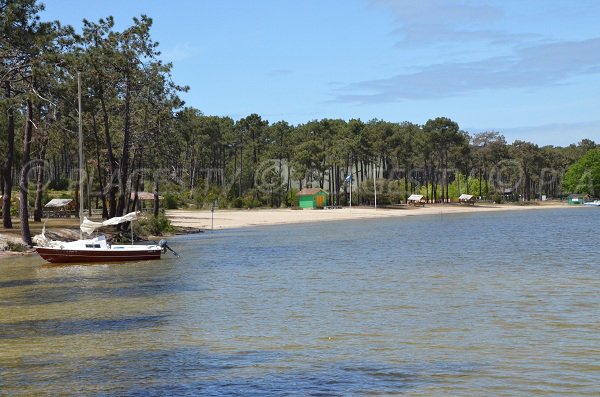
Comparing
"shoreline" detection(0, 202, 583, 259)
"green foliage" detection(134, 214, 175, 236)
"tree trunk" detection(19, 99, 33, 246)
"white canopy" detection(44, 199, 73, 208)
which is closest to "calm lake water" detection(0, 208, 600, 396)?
"tree trunk" detection(19, 99, 33, 246)

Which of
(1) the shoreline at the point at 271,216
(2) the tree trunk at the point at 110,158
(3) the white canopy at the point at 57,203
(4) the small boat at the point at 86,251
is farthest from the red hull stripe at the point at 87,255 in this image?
(3) the white canopy at the point at 57,203

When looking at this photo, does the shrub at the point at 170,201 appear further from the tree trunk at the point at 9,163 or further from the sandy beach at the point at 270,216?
the tree trunk at the point at 9,163

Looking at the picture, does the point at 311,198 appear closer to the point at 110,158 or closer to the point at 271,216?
the point at 271,216

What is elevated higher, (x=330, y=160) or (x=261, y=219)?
(x=330, y=160)

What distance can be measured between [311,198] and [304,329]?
132 meters

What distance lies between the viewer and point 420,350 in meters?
18.7

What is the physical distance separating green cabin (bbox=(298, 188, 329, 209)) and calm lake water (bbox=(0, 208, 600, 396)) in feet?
358

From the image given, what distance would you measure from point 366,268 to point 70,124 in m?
34.8

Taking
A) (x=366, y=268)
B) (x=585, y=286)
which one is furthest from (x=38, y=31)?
(x=585, y=286)

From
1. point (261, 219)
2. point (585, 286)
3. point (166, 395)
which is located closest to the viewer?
point (166, 395)

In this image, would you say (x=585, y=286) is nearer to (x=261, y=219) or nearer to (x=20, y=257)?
(x=20, y=257)

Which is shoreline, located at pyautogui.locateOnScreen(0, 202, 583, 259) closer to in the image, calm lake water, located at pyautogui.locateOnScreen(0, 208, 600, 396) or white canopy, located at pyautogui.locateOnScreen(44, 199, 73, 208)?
white canopy, located at pyautogui.locateOnScreen(44, 199, 73, 208)

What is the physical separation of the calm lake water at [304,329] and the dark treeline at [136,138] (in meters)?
14.5

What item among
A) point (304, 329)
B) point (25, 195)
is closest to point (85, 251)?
point (25, 195)
